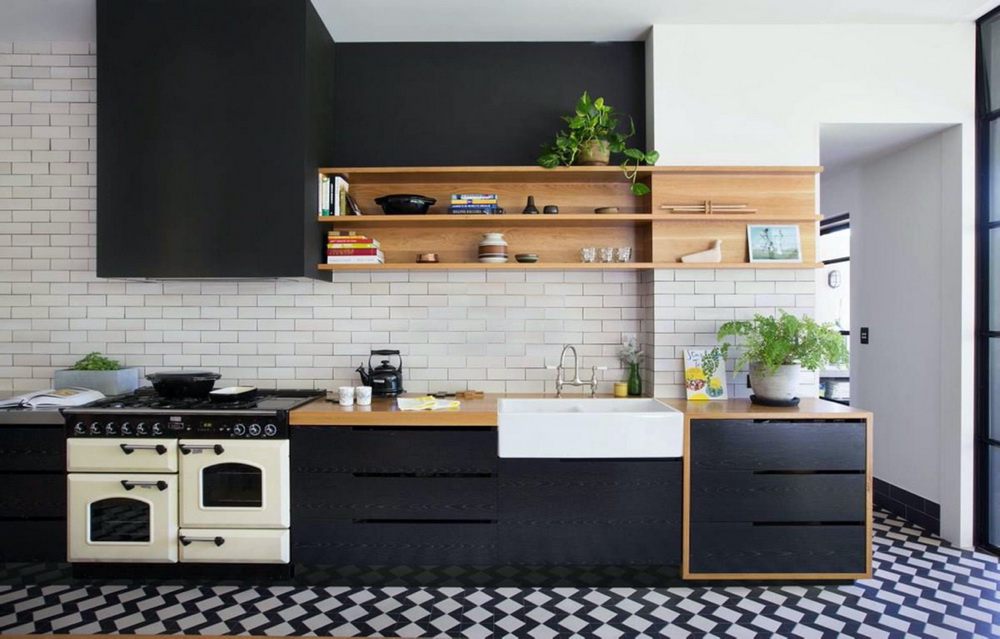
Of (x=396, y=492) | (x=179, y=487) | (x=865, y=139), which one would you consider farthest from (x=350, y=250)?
(x=865, y=139)

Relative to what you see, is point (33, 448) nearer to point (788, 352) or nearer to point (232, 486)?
point (232, 486)

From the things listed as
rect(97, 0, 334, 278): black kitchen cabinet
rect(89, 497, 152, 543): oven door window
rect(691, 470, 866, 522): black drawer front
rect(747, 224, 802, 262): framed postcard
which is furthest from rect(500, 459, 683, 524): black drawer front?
rect(89, 497, 152, 543): oven door window

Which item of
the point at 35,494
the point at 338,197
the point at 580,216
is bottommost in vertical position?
the point at 35,494

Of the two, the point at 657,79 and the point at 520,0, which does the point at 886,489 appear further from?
the point at 520,0

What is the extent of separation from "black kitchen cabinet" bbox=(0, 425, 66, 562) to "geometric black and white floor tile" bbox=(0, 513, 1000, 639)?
170 millimetres

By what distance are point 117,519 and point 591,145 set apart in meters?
3.26

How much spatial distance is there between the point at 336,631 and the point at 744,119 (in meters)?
3.52

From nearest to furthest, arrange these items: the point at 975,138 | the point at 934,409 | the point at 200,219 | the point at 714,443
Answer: the point at 714,443 < the point at 200,219 < the point at 975,138 < the point at 934,409

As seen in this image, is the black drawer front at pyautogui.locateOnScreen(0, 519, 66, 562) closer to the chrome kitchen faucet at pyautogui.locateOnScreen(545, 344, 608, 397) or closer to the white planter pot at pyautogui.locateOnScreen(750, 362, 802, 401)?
the chrome kitchen faucet at pyautogui.locateOnScreen(545, 344, 608, 397)

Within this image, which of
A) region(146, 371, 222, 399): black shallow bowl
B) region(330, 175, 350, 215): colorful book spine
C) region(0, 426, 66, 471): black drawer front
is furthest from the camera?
region(330, 175, 350, 215): colorful book spine

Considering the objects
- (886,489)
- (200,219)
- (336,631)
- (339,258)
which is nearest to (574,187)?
(339,258)

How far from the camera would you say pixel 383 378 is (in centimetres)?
351

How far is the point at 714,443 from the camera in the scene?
117 inches

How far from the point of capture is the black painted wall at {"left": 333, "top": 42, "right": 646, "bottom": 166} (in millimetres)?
3713
